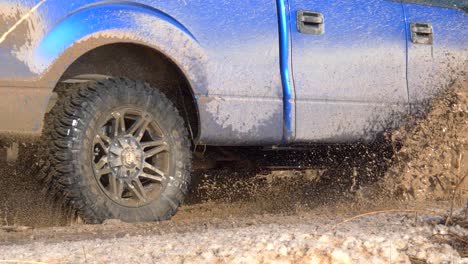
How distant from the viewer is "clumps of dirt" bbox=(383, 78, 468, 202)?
22.4 ft

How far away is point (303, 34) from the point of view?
6379 mm

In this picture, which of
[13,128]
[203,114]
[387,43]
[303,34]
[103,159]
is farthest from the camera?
[387,43]

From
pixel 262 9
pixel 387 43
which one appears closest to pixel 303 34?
pixel 262 9

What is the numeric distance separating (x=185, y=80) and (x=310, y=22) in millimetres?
1022

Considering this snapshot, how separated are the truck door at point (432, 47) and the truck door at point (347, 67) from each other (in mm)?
103

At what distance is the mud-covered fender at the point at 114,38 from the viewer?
16.8 feet

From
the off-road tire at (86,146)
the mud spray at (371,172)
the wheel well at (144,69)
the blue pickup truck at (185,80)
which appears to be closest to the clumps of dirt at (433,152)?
the mud spray at (371,172)

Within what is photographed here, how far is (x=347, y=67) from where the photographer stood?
21.7 ft

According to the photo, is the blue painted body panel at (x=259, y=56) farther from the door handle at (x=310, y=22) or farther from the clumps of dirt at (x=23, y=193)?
the clumps of dirt at (x=23, y=193)

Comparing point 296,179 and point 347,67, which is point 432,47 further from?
point 296,179

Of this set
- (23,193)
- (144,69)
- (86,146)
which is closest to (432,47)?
(144,69)

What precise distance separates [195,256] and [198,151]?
276 cm

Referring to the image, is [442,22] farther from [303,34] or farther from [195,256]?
[195,256]

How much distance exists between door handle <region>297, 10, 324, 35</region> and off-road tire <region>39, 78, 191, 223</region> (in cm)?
119
